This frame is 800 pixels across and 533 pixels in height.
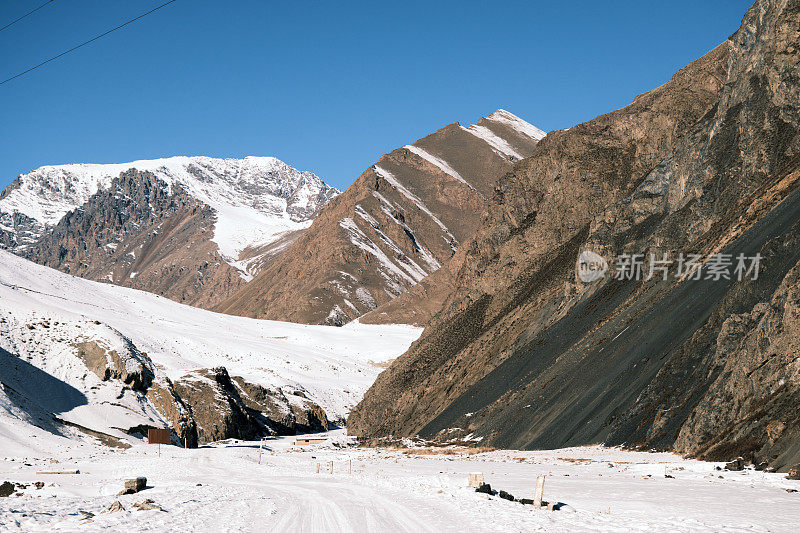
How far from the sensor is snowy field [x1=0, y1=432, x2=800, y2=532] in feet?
53.7

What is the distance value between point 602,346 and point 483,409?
33.3ft

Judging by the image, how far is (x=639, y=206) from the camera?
186ft

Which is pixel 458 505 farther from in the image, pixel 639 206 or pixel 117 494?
pixel 639 206

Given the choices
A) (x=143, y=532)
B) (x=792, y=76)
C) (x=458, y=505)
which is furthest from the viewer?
(x=792, y=76)

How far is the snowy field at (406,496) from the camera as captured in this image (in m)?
16.4

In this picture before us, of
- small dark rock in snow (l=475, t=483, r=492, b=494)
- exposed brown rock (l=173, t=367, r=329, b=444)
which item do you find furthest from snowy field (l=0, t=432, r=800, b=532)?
exposed brown rock (l=173, t=367, r=329, b=444)

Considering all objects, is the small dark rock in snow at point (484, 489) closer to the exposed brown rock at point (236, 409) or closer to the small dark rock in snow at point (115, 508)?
the small dark rock in snow at point (115, 508)

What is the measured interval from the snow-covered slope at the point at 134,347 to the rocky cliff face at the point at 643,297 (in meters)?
21.1

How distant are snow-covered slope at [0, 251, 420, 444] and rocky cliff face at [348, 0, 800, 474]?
2111 centimetres

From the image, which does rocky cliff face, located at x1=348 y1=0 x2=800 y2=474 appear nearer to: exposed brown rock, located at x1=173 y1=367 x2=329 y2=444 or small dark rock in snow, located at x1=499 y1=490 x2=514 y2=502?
exposed brown rock, located at x1=173 y1=367 x2=329 y2=444

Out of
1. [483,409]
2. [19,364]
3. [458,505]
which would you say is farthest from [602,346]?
[19,364]

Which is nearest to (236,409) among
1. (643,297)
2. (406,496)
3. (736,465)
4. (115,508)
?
(643,297)

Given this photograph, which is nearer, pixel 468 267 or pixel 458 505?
pixel 458 505

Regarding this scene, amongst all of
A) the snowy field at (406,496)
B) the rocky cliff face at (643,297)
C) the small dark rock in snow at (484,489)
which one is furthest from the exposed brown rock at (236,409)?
the small dark rock in snow at (484,489)
